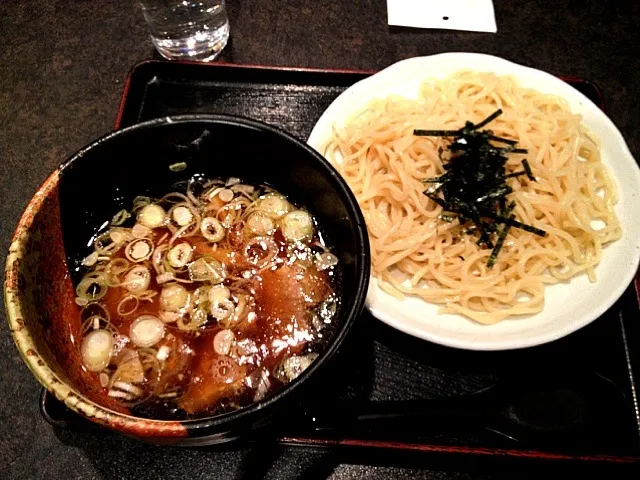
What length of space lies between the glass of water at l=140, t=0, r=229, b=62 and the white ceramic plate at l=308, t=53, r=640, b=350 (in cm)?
78

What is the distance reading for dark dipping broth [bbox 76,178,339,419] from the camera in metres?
1.29

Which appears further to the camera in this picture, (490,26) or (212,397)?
(490,26)

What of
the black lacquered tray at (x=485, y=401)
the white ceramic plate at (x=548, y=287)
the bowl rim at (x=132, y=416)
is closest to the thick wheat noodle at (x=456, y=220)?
the white ceramic plate at (x=548, y=287)

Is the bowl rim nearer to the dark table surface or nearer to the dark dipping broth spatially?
the dark dipping broth

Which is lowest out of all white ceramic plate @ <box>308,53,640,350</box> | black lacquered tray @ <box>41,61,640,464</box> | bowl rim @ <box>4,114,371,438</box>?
black lacquered tray @ <box>41,61,640,464</box>

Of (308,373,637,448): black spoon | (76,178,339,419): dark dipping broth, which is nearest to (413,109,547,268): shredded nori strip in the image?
(308,373,637,448): black spoon

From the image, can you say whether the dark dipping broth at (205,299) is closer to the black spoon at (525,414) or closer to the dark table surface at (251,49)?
the black spoon at (525,414)

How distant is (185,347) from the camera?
134 cm

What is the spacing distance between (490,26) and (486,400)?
1.92 metres

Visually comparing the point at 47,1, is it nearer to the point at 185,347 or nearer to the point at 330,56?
the point at 330,56

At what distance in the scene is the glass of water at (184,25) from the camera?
7.83 ft

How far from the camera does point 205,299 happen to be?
4.56 ft

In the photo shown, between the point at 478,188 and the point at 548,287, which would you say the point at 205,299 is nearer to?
the point at 478,188

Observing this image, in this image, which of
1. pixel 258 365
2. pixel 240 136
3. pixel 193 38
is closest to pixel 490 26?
pixel 193 38
